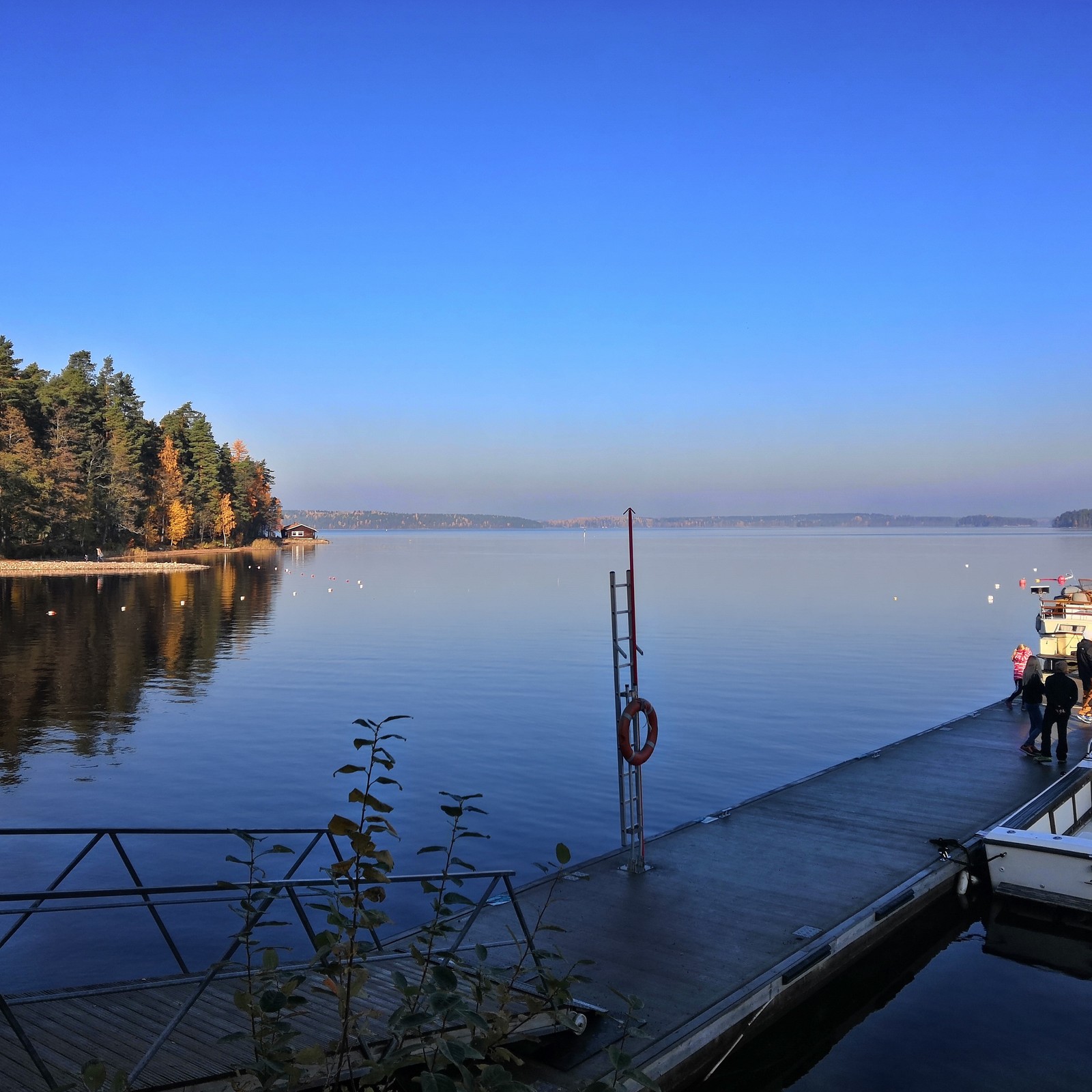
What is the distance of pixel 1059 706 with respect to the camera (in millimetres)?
17109

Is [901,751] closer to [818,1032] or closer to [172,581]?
[818,1032]

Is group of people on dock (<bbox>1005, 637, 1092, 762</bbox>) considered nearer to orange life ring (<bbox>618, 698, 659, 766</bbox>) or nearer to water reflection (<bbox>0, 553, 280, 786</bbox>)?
orange life ring (<bbox>618, 698, 659, 766</bbox>)

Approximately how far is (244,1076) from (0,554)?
90452 millimetres

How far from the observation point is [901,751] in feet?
60.4

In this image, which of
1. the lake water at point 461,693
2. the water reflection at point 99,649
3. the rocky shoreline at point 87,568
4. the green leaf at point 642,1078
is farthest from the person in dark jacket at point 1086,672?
the rocky shoreline at point 87,568

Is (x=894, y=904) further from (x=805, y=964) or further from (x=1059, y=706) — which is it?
(x=1059, y=706)

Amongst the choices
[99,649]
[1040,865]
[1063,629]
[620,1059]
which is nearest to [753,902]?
[1040,865]

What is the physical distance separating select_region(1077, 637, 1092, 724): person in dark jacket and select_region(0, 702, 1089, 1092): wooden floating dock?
5758mm

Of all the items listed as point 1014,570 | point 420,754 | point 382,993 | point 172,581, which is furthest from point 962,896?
point 1014,570

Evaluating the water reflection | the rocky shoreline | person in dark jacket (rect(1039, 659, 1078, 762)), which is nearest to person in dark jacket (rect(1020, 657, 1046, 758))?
person in dark jacket (rect(1039, 659, 1078, 762))

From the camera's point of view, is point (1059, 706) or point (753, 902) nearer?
point (753, 902)

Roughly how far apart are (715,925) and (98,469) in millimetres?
94617

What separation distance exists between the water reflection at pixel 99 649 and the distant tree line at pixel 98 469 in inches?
523

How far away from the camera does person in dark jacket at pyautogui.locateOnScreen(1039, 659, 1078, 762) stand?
17.0m
